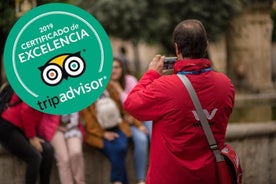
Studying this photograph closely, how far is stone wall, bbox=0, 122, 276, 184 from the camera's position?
703cm

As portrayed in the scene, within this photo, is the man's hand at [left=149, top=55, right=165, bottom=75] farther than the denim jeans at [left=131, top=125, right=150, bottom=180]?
No

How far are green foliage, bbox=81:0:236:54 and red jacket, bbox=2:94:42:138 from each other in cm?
1303

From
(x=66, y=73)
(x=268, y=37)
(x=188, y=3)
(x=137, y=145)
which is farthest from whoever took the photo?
(x=268, y=37)

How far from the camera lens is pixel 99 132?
22.5 feet

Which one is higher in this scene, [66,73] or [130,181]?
[66,73]

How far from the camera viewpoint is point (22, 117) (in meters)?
6.26

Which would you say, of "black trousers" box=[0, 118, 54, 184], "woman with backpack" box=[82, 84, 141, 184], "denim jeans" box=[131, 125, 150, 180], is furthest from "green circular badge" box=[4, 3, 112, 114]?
"denim jeans" box=[131, 125, 150, 180]

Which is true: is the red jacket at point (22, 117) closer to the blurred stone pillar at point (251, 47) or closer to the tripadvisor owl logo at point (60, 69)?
the tripadvisor owl logo at point (60, 69)

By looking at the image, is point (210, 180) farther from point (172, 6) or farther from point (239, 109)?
point (172, 6)

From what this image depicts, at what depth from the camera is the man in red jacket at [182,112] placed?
4.15 metres

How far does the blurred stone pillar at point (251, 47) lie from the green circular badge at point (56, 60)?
1549 cm

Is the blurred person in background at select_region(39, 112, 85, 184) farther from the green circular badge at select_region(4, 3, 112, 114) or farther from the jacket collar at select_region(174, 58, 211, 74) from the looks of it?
the jacket collar at select_region(174, 58, 211, 74)

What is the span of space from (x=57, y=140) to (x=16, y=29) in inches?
66.6

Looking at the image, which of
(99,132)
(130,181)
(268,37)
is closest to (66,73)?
(99,132)
